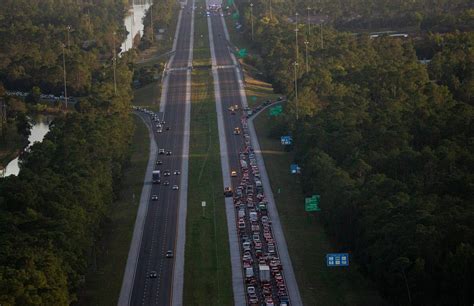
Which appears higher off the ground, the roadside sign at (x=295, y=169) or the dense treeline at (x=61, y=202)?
the dense treeline at (x=61, y=202)

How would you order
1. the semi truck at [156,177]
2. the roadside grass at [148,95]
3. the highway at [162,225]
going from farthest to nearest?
1. the roadside grass at [148,95]
2. the semi truck at [156,177]
3. the highway at [162,225]

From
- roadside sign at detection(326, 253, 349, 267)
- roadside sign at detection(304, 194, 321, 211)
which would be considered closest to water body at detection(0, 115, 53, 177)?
roadside sign at detection(304, 194, 321, 211)

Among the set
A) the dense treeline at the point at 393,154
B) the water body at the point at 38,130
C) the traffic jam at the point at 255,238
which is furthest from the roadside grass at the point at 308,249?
the water body at the point at 38,130

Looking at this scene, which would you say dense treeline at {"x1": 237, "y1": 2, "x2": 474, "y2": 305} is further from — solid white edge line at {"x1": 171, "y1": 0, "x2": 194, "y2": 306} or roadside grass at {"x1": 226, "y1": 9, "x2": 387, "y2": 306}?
solid white edge line at {"x1": 171, "y1": 0, "x2": 194, "y2": 306}

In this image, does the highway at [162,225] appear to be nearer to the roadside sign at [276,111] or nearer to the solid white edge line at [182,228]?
the solid white edge line at [182,228]

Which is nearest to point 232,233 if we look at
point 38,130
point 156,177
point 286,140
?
point 156,177

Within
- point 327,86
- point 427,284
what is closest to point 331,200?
point 427,284

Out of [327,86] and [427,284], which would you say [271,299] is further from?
[327,86]
